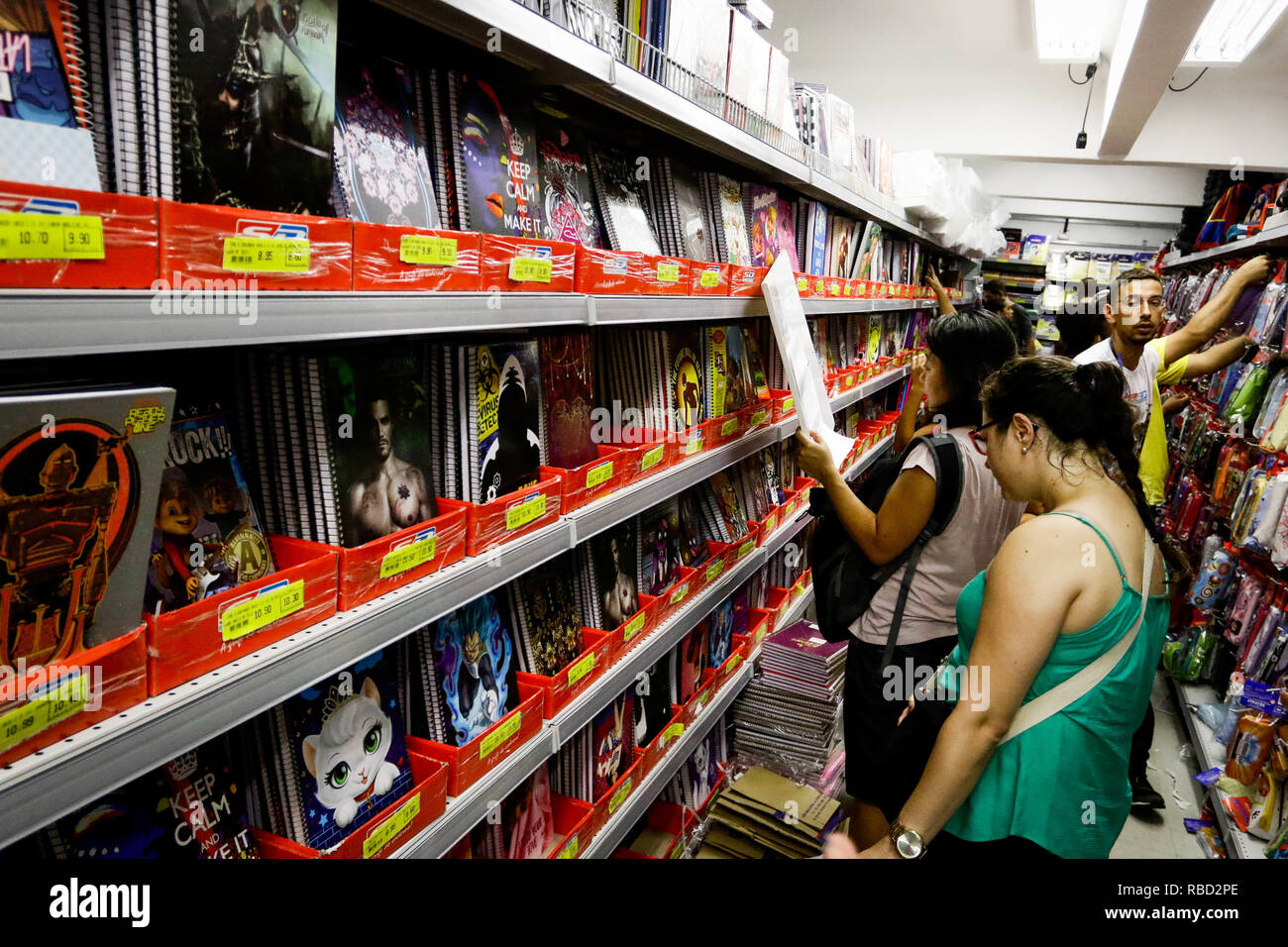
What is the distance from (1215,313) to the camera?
3822mm

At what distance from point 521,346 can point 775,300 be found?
1.00 m

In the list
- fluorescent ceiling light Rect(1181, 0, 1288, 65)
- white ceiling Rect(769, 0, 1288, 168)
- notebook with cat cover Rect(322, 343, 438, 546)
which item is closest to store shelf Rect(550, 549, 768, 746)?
notebook with cat cover Rect(322, 343, 438, 546)

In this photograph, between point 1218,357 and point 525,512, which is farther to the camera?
point 1218,357

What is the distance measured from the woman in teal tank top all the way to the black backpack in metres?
0.41

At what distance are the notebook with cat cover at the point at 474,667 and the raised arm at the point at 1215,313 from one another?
3.63 metres

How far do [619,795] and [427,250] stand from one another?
1475 millimetres

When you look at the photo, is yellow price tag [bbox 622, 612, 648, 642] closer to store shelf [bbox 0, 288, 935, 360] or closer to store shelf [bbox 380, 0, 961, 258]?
store shelf [bbox 0, 288, 935, 360]

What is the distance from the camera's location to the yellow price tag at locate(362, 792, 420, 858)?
1.23 metres

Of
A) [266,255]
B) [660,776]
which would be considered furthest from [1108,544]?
[266,255]

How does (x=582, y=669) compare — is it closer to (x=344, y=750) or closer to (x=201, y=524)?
(x=344, y=750)

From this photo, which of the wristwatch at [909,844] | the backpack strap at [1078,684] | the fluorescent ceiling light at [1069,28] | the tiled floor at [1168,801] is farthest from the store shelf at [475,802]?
the fluorescent ceiling light at [1069,28]

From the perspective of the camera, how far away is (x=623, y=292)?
177 cm

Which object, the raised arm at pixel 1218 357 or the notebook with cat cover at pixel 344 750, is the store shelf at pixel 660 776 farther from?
the raised arm at pixel 1218 357

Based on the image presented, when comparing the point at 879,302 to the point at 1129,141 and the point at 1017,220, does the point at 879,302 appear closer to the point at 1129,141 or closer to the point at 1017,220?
Answer: the point at 1129,141
